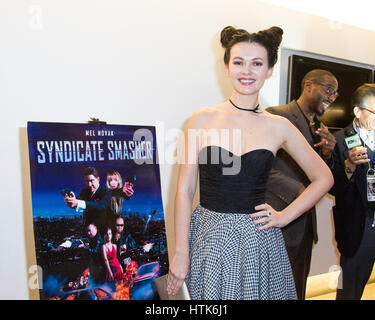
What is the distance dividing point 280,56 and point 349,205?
1138 millimetres

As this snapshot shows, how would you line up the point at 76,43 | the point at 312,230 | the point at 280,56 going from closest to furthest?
1. the point at 76,43
2. the point at 312,230
3. the point at 280,56

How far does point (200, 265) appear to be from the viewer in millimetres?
1127

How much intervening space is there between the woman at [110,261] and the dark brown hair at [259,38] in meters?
0.80

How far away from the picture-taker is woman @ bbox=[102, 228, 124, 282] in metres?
1.20

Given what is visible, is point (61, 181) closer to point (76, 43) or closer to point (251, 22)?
point (76, 43)

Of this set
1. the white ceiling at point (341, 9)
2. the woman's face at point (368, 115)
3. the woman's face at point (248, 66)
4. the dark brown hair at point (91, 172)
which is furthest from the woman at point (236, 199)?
the white ceiling at point (341, 9)

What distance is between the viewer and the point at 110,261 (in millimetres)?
1203

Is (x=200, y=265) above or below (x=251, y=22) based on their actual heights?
below

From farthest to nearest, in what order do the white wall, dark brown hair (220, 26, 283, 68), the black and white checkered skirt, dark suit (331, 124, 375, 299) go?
dark suit (331, 124, 375, 299)
the white wall
dark brown hair (220, 26, 283, 68)
the black and white checkered skirt

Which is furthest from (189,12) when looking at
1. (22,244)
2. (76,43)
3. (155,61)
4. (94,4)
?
(22,244)

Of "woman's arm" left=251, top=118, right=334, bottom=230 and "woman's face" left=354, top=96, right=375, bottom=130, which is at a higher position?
"woman's face" left=354, top=96, right=375, bottom=130

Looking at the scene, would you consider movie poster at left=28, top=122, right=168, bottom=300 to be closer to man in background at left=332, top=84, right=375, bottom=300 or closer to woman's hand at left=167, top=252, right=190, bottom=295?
woman's hand at left=167, top=252, right=190, bottom=295

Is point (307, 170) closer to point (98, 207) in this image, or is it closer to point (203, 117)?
point (203, 117)

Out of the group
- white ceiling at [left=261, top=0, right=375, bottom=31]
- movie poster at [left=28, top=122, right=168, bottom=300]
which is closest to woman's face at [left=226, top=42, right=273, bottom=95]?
movie poster at [left=28, top=122, right=168, bottom=300]
